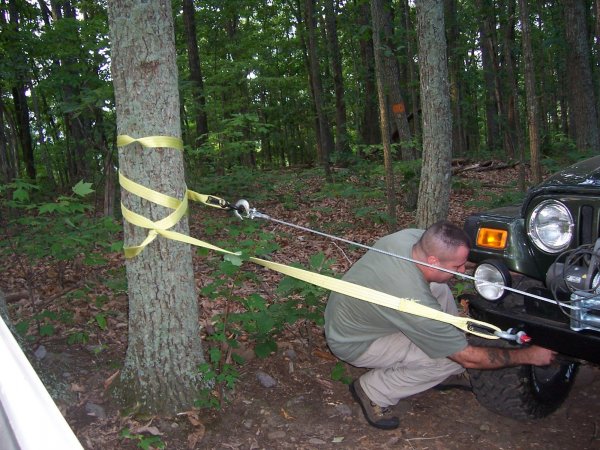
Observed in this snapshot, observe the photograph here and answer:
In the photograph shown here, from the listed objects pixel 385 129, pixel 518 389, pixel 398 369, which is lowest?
pixel 518 389

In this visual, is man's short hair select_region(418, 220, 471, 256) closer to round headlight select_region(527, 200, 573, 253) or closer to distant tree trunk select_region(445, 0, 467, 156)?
round headlight select_region(527, 200, 573, 253)

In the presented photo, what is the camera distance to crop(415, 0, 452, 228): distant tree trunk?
18.7 feet

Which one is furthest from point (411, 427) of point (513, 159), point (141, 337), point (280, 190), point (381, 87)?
point (513, 159)

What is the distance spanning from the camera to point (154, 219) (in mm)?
2906

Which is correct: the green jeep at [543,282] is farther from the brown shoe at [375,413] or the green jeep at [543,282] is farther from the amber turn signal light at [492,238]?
the brown shoe at [375,413]

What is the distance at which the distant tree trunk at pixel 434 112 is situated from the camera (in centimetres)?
570

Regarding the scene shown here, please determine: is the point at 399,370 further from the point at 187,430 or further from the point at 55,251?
the point at 55,251

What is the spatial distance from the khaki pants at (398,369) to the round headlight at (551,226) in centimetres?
91

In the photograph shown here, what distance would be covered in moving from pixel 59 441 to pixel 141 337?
7.17ft

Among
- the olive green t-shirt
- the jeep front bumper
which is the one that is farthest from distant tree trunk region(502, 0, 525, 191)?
the jeep front bumper

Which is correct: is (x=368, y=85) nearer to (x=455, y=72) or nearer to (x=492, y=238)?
(x=455, y=72)

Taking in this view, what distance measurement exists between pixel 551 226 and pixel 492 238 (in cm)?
39

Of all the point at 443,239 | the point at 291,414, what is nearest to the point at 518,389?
the point at 443,239

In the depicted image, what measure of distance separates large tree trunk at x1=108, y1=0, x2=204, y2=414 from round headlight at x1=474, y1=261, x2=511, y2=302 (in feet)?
5.42
